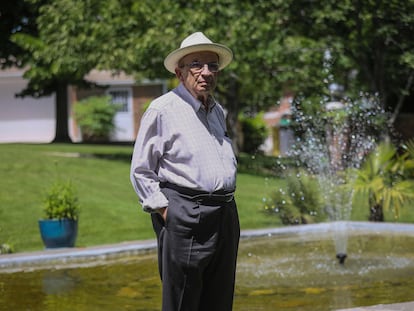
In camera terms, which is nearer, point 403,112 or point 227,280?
point 227,280

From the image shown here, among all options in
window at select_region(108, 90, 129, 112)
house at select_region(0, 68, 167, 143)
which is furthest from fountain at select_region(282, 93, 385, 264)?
window at select_region(108, 90, 129, 112)

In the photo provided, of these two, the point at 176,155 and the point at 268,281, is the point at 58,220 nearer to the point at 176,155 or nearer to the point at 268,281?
the point at 268,281

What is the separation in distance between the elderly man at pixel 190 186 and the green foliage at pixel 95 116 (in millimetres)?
31747

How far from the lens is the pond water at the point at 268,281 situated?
6.73m

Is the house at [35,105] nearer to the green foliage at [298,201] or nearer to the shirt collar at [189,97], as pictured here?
the green foliage at [298,201]

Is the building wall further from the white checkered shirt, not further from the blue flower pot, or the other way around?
the white checkered shirt

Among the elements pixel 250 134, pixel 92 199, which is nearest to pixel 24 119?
pixel 250 134

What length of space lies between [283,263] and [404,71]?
10.7 meters

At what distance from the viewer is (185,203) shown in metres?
4.25

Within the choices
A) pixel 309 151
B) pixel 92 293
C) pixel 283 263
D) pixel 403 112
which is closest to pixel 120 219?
pixel 309 151

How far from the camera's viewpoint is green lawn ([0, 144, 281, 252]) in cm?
1197

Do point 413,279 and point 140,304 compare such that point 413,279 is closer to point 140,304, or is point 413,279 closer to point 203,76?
point 140,304

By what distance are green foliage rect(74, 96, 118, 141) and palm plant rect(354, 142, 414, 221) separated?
83.2 feet

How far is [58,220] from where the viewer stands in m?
9.41
